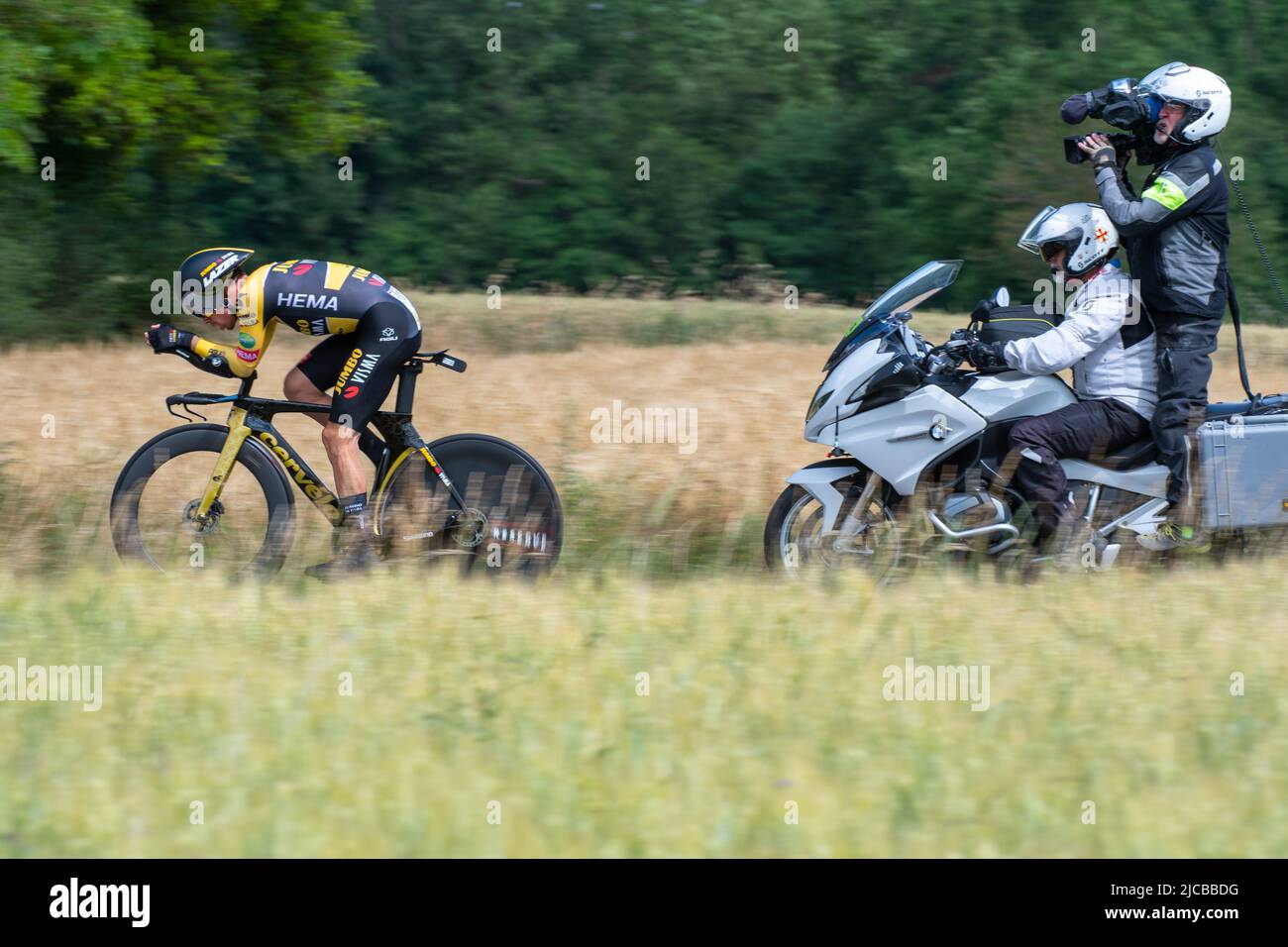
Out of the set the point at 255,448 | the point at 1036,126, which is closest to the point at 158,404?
the point at 255,448

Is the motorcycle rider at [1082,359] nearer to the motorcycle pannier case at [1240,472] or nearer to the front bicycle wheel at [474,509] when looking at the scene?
the motorcycle pannier case at [1240,472]

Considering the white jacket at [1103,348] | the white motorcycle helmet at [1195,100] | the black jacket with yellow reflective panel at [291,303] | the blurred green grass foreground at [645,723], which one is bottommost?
the blurred green grass foreground at [645,723]

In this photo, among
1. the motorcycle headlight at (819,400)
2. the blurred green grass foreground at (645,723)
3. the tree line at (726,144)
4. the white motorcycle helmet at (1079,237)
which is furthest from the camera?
the tree line at (726,144)

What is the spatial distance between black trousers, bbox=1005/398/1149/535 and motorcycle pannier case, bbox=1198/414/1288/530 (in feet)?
1.01

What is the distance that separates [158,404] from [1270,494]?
8192 mm

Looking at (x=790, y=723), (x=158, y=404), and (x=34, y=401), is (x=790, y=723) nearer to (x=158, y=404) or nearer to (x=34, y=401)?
(x=158, y=404)

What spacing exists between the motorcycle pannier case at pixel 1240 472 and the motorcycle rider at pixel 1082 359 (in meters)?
0.30

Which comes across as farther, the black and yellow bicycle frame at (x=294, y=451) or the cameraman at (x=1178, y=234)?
the black and yellow bicycle frame at (x=294, y=451)

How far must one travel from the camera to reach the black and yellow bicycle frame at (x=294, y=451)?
6.99 m

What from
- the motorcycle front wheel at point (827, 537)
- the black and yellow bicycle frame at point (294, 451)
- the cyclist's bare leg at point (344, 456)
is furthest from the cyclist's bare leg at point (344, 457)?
the motorcycle front wheel at point (827, 537)

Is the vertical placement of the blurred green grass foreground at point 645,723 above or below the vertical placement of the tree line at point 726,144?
below

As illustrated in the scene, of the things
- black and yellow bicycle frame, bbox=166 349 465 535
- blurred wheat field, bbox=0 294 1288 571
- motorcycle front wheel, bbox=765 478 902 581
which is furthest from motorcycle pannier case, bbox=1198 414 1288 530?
black and yellow bicycle frame, bbox=166 349 465 535

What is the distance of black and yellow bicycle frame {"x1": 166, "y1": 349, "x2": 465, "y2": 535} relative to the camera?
22.9 ft

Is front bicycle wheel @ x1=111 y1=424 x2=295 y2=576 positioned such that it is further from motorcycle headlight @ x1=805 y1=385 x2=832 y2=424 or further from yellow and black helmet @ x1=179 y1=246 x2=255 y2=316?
motorcycle headlight @ x1=805 y1=385 x2=832 y2=424
